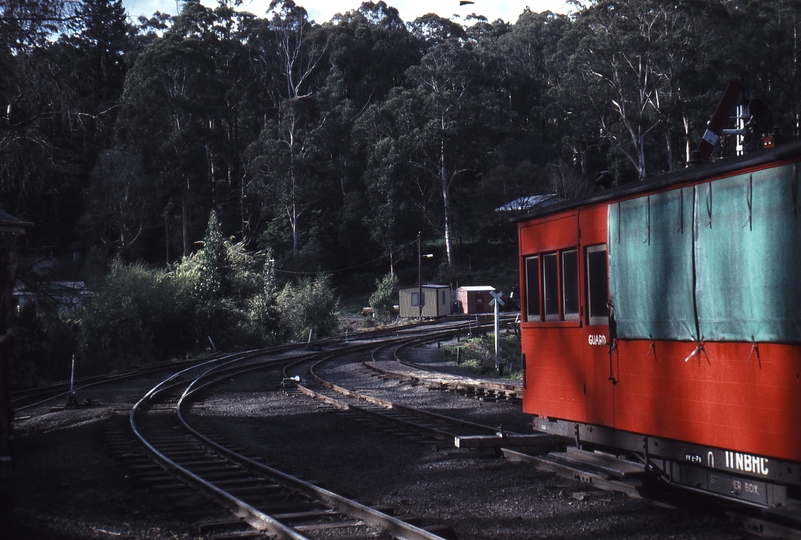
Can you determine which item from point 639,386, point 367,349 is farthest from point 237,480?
point 367,349

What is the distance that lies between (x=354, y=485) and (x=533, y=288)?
9.15 ft

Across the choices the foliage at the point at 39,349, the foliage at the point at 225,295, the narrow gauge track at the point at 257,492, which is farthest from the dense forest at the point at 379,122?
the narrow gauge track at the point at 257,492

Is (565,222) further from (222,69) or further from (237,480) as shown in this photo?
(222,69)

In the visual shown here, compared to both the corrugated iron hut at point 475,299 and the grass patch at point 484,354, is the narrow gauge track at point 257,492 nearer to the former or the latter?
the grass patch at point 484,354

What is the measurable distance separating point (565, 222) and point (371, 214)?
177ft

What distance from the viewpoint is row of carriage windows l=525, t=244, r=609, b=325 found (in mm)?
7320

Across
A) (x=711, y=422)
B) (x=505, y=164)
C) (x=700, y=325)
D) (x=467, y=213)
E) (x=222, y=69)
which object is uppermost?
(x=222, y=69)

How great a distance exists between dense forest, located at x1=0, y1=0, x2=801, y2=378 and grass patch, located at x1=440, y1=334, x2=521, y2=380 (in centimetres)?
1435

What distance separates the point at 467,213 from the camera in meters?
60.2

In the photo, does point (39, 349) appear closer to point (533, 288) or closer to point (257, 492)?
point (257, 492)

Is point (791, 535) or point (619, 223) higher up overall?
point (619, 223)

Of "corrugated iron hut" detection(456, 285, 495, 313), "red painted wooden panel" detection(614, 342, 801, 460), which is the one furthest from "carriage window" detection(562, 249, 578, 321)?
"corrugated iron hut" detection(456, 285, 495, 313)

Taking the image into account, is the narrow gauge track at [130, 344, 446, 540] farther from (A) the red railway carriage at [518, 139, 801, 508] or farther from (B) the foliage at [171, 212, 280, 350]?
(B) the foliage at [171, 212, 280, 350]

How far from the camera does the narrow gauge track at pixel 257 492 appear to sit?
248 inches
